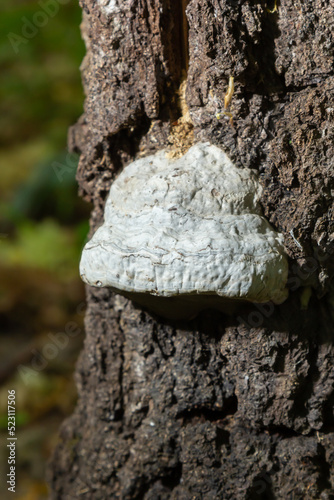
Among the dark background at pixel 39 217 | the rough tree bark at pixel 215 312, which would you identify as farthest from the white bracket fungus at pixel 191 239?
the dark background at pixel 39 217

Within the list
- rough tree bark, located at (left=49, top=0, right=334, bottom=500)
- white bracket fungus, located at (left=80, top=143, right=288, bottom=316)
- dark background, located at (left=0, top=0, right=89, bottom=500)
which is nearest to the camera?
white bracket fungus, located at (left=80, top=143, right=288, bottom=316)

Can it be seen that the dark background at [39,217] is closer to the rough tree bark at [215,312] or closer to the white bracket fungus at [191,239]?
the rough tree bark at [215,312]

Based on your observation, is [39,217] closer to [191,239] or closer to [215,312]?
[215,312]

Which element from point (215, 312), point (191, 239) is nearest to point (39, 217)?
point (215, 312)

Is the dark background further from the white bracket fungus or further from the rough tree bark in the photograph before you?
the white bracket fungus

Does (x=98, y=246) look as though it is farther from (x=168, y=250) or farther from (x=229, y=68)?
(x=229, y=68)

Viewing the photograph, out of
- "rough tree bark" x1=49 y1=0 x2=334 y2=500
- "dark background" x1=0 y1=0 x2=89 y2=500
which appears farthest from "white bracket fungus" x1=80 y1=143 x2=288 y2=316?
"dark background" x1=0 y1=0 x2=89 y2=500
